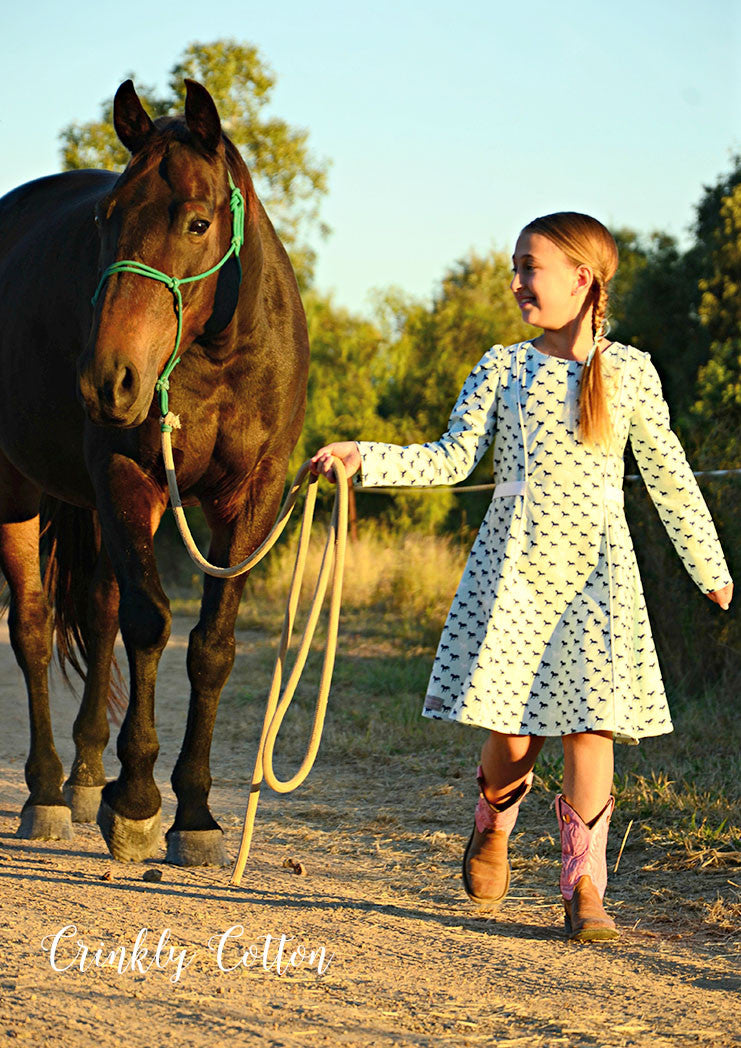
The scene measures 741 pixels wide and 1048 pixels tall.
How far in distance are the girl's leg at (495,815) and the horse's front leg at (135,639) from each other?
1011 millimetres

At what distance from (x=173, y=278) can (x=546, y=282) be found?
3.36ft

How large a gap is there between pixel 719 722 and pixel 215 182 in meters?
3.47

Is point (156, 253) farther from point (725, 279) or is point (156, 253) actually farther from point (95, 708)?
point (725, 279)

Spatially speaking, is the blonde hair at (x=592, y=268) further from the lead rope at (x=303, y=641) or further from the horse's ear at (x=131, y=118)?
the horse's ear at (x=131, y=118)

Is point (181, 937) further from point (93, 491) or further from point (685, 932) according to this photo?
point (93, 491)

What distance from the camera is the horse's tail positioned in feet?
17.1

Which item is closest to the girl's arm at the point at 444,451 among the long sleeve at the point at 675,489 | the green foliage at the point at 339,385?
the long sleeve at the point at 675,489

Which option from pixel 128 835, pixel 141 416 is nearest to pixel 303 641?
pixel 141 416

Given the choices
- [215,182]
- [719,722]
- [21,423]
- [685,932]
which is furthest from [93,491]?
[719,722]

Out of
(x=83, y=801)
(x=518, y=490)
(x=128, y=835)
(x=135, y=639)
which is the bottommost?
(x=83, y=801)

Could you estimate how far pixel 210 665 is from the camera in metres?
4.03

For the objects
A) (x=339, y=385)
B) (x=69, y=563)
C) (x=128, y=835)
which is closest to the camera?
(x=128, y=835)

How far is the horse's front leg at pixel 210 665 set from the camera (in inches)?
150

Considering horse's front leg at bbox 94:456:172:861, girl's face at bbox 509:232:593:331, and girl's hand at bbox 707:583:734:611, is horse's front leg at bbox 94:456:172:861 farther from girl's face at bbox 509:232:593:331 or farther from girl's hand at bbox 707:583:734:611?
girl's hand at bbox 707:583:734:611
